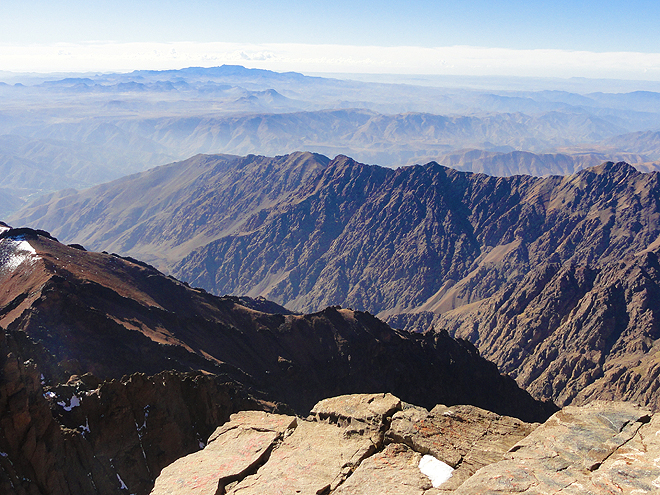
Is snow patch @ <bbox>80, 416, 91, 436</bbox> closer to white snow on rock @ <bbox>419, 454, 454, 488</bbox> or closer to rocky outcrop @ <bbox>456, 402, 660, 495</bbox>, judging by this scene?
white snow on rock @ <bbox>419, 454, 454, 488</bbox>

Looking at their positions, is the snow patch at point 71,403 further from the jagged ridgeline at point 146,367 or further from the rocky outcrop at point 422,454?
the rocky outcrop at point 422,454

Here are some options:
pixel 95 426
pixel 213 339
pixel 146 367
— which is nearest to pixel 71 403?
pixel 95 426

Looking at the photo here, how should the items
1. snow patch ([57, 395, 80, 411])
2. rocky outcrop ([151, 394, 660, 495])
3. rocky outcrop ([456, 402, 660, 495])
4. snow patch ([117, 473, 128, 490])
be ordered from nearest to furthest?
1. rocky outcrop ([456, 402, 660, 495])
2. rocky outcrop ([151, 394, 660, 495])
3. snow patch ([117, 473, 128, 490])
4. snow patch ([57, 395, 80, 411])

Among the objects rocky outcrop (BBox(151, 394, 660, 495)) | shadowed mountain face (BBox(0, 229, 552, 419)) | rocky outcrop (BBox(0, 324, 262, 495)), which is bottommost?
shadowed mountain face (BBox(0, 229, 552, 419))

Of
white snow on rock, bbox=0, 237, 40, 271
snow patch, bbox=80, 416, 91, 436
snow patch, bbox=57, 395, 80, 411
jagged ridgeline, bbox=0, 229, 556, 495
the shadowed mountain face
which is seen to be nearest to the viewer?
jagged ridgeline, bbox=0, 229, 556, 495

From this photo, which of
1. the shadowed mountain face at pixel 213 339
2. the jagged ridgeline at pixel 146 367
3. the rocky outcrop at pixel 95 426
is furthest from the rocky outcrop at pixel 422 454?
the shadowed mountain face at pixel 213 339

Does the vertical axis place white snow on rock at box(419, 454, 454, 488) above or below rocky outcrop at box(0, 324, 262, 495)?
above

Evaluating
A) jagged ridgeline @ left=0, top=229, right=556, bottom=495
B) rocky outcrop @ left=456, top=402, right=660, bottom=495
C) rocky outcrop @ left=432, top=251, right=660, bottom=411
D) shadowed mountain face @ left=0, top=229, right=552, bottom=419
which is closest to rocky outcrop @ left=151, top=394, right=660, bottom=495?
rocky outcrop @ left=456, top=402, right=660, bottom=495
